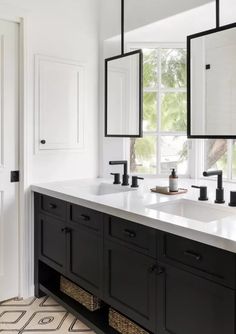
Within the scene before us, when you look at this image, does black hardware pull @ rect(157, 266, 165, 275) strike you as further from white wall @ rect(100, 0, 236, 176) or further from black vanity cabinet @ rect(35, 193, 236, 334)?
white wall @ rect(100, 0, 236, 176)

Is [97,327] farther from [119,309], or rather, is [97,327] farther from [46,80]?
[46,80]

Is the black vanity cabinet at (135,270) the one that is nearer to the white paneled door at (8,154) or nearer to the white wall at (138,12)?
the white paneled door at (8,154)

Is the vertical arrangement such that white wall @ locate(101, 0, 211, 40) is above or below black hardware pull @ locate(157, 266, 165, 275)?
above

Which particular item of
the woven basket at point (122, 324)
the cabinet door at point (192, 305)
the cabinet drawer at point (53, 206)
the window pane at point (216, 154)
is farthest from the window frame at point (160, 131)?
the cabinet door at point (192, 305)

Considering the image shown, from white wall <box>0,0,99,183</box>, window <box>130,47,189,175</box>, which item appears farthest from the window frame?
white wall <box>0,0,99,183</box>

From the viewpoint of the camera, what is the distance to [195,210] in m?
2.09

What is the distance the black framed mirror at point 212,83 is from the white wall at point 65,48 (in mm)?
1016

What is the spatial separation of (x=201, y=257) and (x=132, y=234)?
1.50 ft

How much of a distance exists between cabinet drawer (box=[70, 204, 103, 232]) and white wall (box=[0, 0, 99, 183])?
23.5 inches

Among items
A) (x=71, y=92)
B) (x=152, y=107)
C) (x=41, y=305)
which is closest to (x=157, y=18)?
(x=152, y=107)

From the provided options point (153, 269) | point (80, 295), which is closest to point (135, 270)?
point (153, 269)

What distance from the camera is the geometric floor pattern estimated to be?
7.50ft

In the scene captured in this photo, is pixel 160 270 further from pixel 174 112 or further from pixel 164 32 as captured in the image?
pixel 164 32

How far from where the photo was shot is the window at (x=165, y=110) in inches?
114
